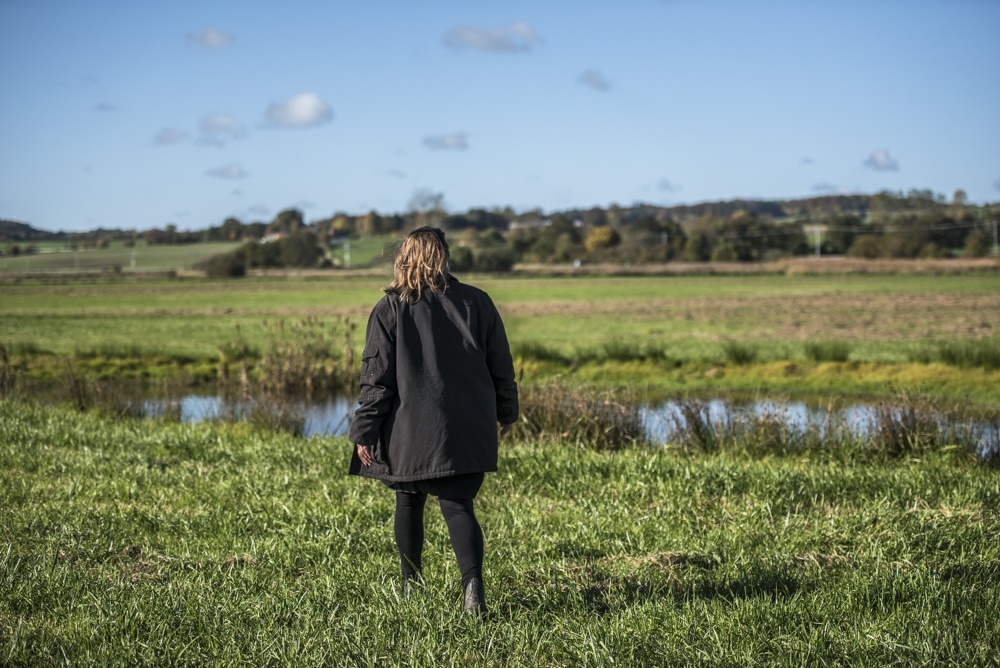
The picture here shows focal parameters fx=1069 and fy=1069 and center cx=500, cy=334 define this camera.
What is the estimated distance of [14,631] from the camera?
4.70 meters

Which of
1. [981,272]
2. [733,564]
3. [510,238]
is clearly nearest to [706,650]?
[733,564]

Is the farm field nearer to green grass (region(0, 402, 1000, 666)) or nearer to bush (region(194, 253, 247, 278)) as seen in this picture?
green grass (region(0, 402, 1000, 666))

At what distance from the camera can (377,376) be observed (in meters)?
4.92

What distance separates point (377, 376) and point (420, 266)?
544 millimetres

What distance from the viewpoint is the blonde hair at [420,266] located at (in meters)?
4.92

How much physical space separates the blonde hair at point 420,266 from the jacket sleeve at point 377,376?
0.11 metres

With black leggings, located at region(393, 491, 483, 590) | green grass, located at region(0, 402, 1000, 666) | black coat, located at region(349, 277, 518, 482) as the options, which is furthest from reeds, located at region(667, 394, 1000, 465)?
black coat, located at region(349, 277, 518, 482)

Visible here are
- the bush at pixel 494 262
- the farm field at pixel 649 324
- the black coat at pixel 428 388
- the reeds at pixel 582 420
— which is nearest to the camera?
the black coat at pixel 428 388

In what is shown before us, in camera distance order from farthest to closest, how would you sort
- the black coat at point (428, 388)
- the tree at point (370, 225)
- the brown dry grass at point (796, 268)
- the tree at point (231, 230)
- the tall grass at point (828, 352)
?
the tree at point (370, 225), the tree at point (231, 230), the brown dry grass at point (796, 268), the tall grass at point (828, 352), the black coat at point (428, 388)

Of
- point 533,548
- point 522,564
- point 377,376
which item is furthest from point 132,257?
point 377,376

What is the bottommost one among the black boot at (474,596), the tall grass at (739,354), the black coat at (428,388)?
the tall grass at (739,354)

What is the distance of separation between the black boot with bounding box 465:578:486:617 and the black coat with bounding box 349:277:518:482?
21.0 inches

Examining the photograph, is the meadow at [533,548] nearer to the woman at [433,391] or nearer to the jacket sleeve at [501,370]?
the woman at [433,391]

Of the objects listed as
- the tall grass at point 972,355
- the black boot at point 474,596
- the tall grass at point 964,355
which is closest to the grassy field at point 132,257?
the tall grass at point 964,355
